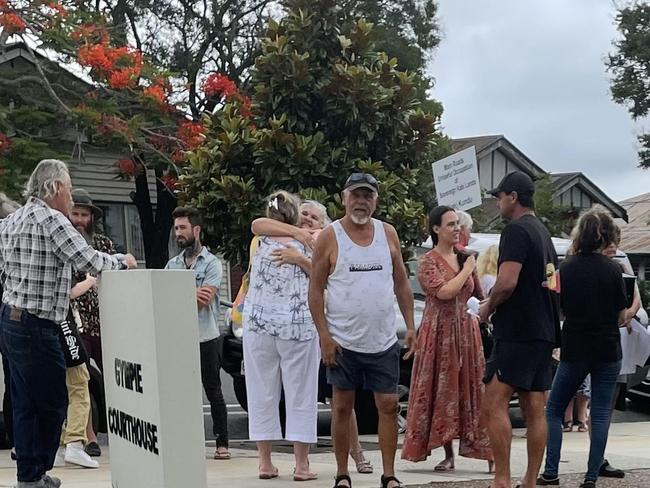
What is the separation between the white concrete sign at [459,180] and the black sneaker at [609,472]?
3084mm

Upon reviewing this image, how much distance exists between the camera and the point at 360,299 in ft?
22.3

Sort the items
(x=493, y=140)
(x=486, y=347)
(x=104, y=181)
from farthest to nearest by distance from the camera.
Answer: (x=493, y=140)
(x=104, y=181)
(x=486, y=347)

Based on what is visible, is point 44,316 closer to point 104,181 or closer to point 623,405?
point 623,405

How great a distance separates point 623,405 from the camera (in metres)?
13.0

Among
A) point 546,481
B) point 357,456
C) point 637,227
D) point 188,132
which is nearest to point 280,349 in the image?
Answer: point 357,456

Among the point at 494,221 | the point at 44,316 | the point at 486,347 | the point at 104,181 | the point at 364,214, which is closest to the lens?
the point at 44,316

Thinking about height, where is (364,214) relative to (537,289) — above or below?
above

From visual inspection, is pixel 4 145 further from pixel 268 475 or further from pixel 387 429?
pixel 387 429

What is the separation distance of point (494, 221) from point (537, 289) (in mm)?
26794

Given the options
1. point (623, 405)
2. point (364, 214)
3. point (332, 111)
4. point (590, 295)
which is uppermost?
point (332, 111)

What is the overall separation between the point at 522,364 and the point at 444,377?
5.02 feet

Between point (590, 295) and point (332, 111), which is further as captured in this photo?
point (332, 111)

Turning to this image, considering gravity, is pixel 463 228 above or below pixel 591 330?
above

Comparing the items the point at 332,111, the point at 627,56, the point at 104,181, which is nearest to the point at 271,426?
the point at 332,111
